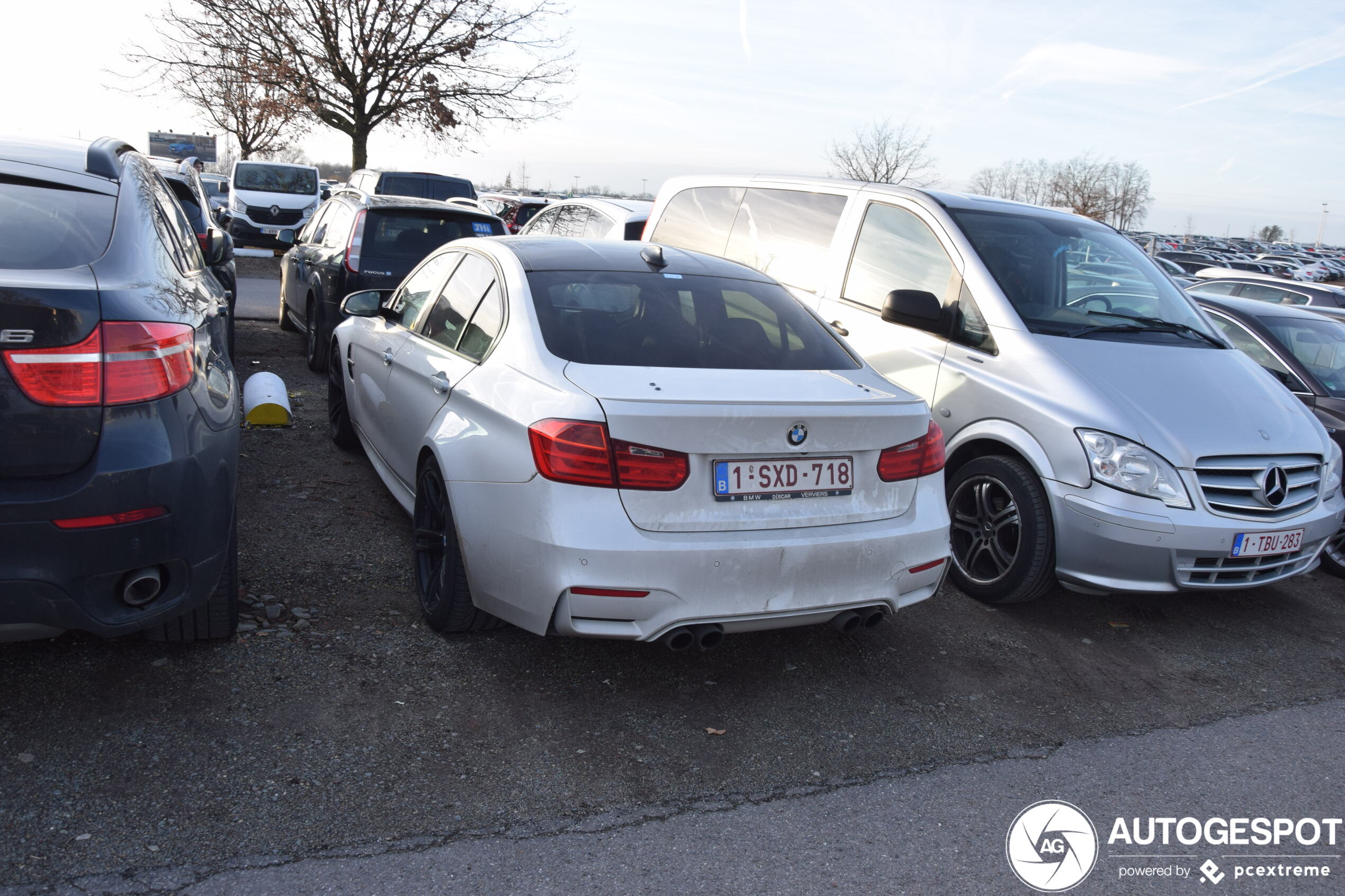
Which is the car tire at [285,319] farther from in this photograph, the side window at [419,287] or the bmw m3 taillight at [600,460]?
the bmw m3 taillight at [600,460]

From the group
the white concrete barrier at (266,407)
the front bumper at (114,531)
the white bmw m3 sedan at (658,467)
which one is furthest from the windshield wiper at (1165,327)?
the white concrete barrier at (266,407)

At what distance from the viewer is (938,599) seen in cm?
472

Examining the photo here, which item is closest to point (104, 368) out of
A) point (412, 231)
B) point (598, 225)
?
point (412, 231)

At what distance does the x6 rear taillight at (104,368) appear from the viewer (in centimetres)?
246

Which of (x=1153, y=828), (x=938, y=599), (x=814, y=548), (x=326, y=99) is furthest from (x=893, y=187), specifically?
(x=326, y=99)

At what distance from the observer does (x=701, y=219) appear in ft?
23.7

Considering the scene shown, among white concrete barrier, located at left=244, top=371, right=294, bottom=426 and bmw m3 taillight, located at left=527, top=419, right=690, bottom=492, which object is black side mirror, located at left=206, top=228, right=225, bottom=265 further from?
bmw m3 taillight, located at left=527, top=419, right=690, bottom=492

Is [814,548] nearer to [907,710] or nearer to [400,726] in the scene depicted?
[907,710]

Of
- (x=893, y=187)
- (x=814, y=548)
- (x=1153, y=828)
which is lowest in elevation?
(x=1153, y=828)

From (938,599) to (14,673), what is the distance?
374 cm

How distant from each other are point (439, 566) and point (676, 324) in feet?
4.36

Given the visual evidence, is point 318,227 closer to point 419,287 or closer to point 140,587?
point 419,287

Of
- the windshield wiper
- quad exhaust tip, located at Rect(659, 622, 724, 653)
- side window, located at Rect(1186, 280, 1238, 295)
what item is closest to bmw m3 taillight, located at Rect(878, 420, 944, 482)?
quad exhaust tip, located at Rect(659, 622, 724, 653)

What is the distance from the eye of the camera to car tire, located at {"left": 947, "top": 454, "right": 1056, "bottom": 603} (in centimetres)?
442
